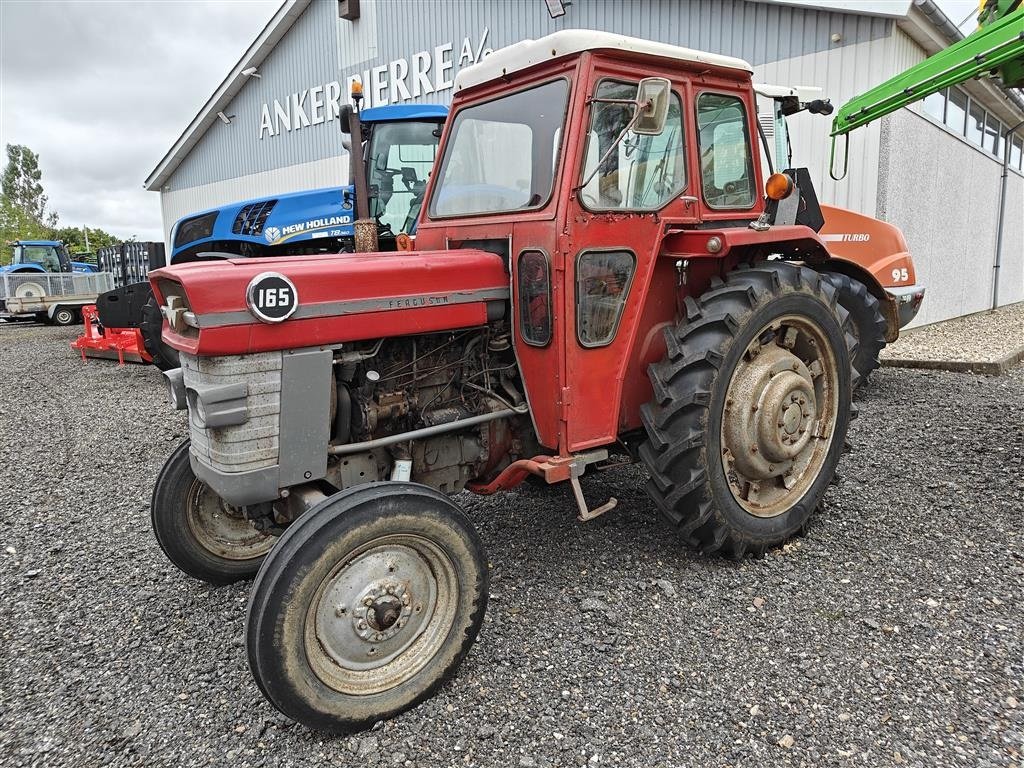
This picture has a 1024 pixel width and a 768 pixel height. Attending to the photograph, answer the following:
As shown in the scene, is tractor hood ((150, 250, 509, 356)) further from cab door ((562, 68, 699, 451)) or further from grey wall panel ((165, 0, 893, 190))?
grey wall panel ((165, 0, 893, 190))

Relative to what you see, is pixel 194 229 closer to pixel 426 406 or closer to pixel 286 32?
pixel 426 406

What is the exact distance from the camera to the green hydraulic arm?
12.7 feet

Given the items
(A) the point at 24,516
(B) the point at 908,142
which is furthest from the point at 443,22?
(A) the point at 24,516

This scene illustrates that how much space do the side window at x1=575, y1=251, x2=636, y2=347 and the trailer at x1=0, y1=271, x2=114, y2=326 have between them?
18475mm

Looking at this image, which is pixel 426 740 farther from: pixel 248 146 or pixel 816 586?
pixel 248 146

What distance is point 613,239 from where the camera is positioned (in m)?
2.85

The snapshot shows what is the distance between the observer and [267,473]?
95.6 inches

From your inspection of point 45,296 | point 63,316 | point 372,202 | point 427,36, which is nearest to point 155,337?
point 372,202

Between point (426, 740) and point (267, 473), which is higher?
point (267, 473)

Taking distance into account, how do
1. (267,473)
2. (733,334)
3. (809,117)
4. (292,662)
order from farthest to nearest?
(809,117) → (733,334) → (267,473) → (292,662)

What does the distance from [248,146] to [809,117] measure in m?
13.2

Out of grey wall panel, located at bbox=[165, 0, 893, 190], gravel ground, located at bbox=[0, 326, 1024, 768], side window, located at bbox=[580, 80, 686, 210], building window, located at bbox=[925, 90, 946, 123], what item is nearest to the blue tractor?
grey wall panel, located at bbox=[165, 0, 893, 190]

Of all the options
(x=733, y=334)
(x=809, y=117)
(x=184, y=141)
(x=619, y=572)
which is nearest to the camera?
(x=733, y=334)

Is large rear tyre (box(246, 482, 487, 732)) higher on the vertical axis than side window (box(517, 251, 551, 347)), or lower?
lower
